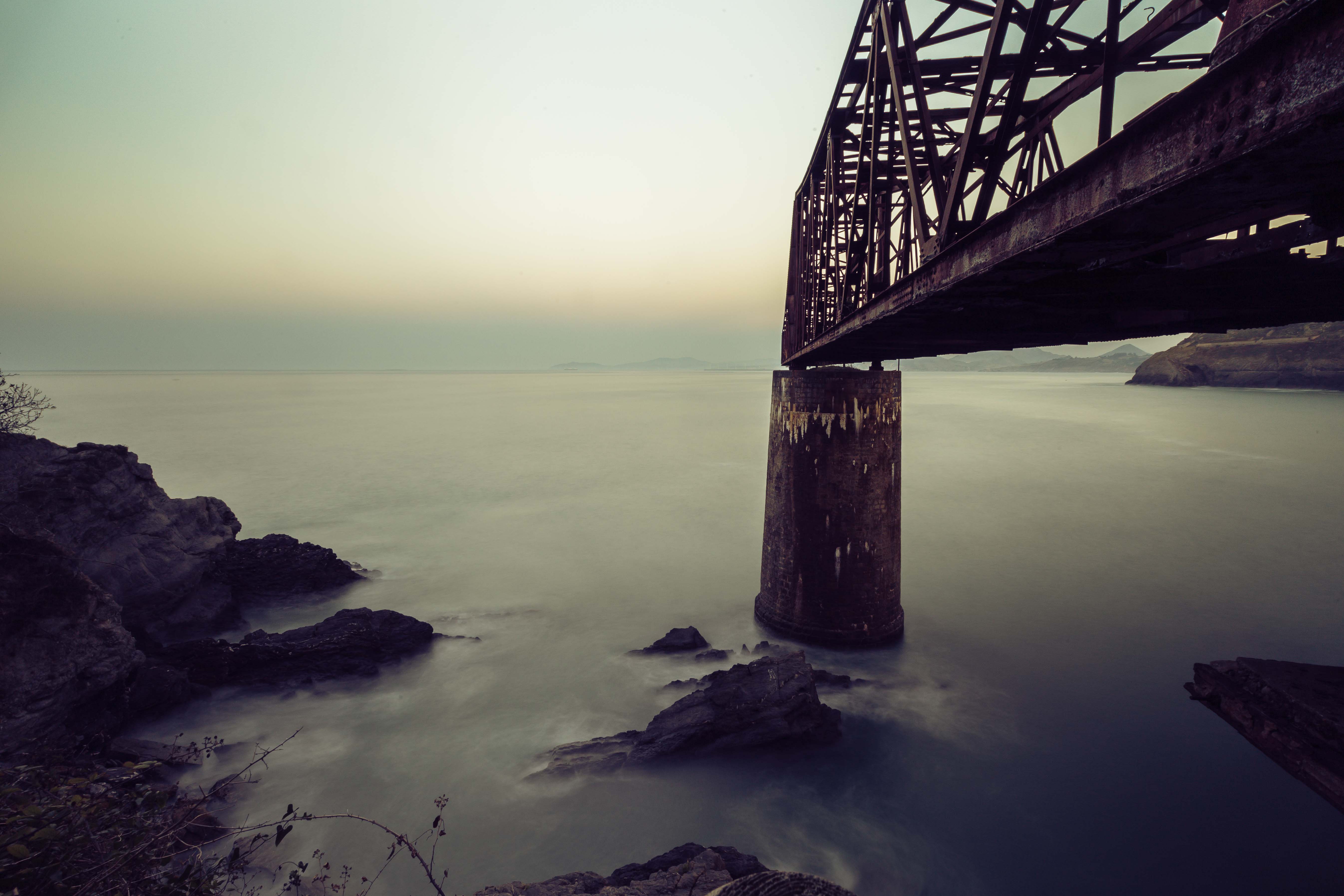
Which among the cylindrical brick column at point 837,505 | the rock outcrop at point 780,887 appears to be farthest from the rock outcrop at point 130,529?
the cylindrical brick column at point 837,505

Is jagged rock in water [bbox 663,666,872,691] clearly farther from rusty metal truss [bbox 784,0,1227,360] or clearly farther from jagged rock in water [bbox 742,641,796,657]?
rusty metal truss [bbox 784,0,1227,360]

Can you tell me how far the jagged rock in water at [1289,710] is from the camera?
170 inches

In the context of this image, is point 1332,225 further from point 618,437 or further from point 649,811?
point 618,437

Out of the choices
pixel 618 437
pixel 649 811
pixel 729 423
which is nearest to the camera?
pixel 649 811

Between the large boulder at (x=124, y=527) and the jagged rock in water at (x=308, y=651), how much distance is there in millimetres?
1211

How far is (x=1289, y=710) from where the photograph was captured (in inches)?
185

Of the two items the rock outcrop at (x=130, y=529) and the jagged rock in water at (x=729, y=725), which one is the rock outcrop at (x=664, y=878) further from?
the rock outcrop at (x=130, y=529)

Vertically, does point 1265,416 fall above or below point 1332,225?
below

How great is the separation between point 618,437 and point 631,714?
140ft

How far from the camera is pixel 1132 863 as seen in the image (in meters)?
7.27

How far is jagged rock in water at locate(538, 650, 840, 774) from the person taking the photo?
344 inches

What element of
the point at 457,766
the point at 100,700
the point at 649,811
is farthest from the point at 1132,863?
the point at 100,700

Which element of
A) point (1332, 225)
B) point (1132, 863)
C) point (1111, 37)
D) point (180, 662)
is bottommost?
point (1132, 863)

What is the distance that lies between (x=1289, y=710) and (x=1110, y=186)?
5.11 metres
